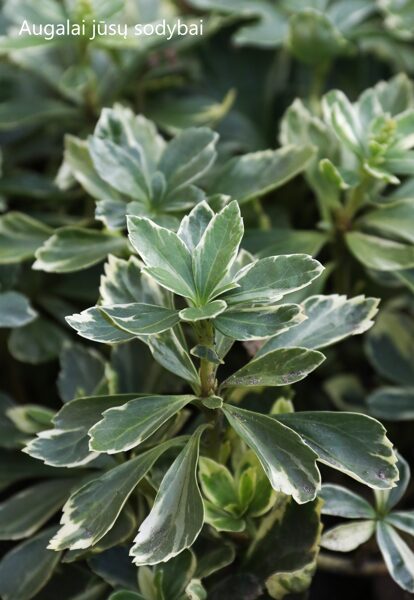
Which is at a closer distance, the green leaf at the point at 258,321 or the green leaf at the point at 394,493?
the green leaf at the point at 258,321

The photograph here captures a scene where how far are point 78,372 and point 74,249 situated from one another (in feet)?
0.44

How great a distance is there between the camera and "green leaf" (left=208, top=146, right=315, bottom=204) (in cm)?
85

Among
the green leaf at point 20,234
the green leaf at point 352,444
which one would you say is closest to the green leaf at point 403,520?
the green leaf at point 352,444

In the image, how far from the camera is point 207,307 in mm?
601

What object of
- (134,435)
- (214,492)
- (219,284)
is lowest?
(214,492)

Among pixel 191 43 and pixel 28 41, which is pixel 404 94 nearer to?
pixel 191 43

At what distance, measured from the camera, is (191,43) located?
1.12 metres

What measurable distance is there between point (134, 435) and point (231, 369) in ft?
1.25

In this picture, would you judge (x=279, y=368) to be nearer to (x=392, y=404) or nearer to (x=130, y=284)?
(x=130, y=284)

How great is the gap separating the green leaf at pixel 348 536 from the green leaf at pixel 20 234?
440mm

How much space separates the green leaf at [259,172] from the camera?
2.80 feet

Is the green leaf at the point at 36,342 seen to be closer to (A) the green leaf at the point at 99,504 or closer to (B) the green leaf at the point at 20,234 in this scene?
(B) the green leaf at the point at 20,234

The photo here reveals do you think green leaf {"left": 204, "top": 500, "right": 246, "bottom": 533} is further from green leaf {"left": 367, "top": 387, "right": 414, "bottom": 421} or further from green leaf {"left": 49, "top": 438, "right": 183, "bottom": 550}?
green leaf {"left": 367, "top": 387, "right": 414, "bottom": 421}

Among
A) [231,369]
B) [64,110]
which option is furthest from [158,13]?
[231,369]
